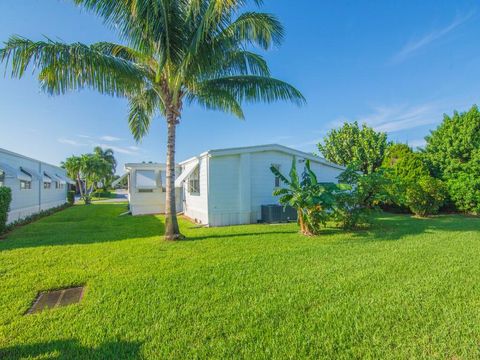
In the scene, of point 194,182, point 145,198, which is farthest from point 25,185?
point 194,182

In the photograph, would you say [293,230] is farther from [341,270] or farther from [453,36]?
[453,36]

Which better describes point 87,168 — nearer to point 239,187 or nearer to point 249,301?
point 239,187

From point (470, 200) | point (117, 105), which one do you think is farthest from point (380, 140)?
point (117, 105)

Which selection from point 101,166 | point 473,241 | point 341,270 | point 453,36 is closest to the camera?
point 341,270

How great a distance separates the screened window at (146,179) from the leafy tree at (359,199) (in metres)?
14.7

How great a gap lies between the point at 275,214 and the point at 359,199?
472cm

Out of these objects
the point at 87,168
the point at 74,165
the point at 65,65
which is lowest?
the point at 87,168

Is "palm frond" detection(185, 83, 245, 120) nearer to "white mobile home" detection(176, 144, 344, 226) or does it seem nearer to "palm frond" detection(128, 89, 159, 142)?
"palm frond" detection(128, 89, 159, 142)

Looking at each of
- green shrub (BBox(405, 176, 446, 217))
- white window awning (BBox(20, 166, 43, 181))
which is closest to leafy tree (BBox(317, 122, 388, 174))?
green shrub (BBox(405, 176, 446, 217))

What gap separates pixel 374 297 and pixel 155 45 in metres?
9.66

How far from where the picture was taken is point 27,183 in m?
17.9

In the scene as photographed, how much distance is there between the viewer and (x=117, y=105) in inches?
558

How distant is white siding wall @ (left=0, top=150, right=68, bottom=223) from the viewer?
1497 cm

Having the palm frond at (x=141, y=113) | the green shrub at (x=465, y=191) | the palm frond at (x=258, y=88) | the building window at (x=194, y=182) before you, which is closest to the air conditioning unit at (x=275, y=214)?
the building window at (x=194, y=182)
